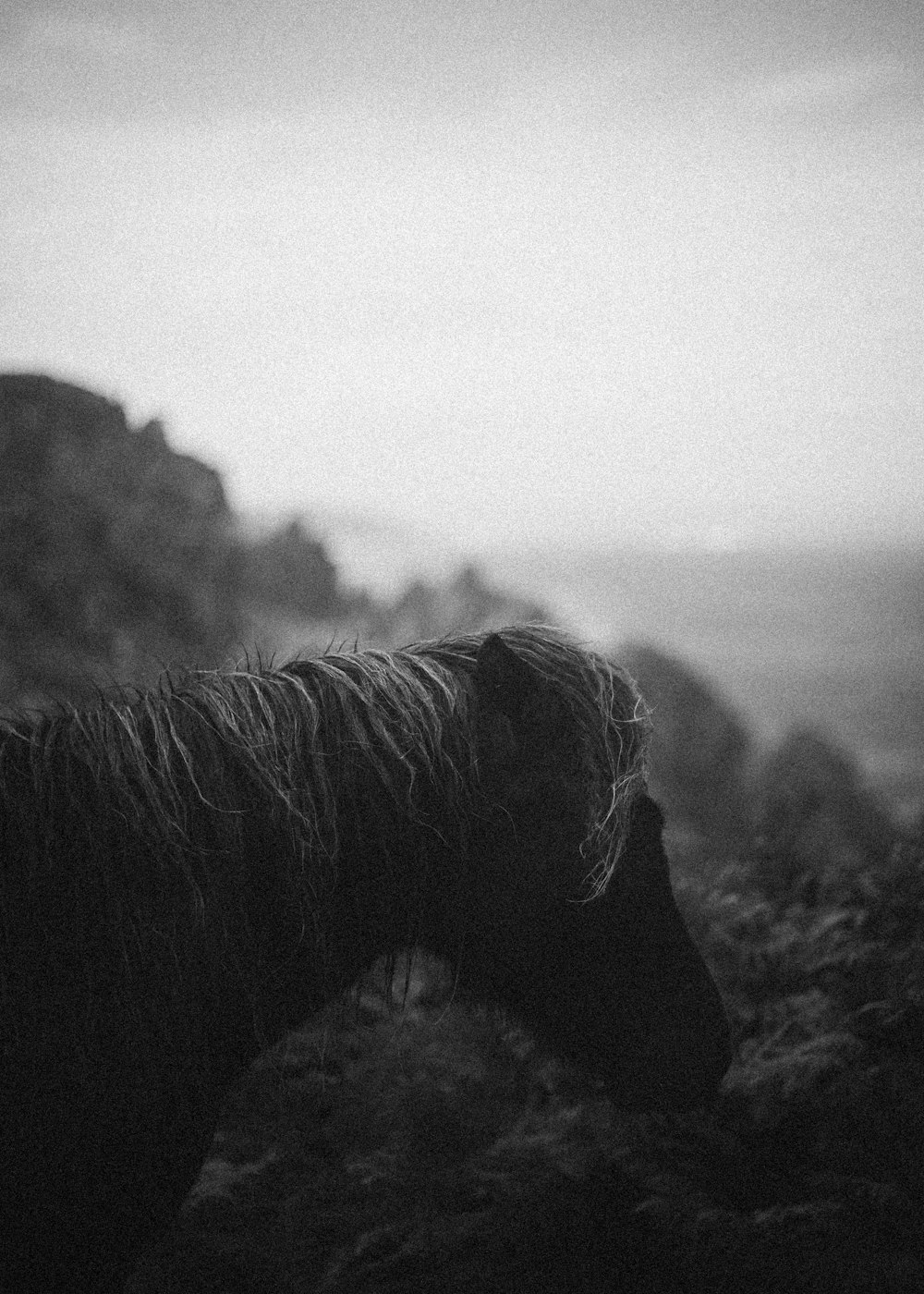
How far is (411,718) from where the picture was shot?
76.8 inches

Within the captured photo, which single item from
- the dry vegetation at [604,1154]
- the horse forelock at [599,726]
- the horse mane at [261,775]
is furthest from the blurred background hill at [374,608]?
the horse mane at [261,775]

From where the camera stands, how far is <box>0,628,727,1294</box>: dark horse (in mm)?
1708

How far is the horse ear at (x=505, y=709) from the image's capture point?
2004 mm

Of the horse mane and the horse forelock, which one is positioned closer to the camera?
the horse mane

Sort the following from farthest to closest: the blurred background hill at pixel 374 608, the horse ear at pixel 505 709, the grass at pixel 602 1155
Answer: the blurred background hill at pixel 374 608, the grass at pixel 602 1155, the horse ear at pixel 505 709

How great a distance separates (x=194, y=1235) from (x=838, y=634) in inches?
Result: 504

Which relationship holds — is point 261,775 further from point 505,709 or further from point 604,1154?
point 604,1154

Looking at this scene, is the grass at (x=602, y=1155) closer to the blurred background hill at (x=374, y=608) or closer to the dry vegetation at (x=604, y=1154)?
the dry vegetation at (x=604, y=1154)

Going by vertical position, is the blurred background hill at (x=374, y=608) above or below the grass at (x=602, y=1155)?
above

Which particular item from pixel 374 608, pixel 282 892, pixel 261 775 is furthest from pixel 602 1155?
pixel 374 608

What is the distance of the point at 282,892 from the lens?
6.16 feet

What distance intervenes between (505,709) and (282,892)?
30.0 inches

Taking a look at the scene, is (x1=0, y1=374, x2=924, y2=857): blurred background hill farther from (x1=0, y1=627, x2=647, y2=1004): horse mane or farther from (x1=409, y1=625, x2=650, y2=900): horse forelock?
(x1=0, y1=627, x2=647, y2=1004): horse mane

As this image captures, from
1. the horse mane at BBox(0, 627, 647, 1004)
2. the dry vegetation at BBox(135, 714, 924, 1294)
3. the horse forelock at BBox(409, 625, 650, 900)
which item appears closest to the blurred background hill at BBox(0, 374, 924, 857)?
the dry vegetation at BBox(135, 714, 924, 1294)
